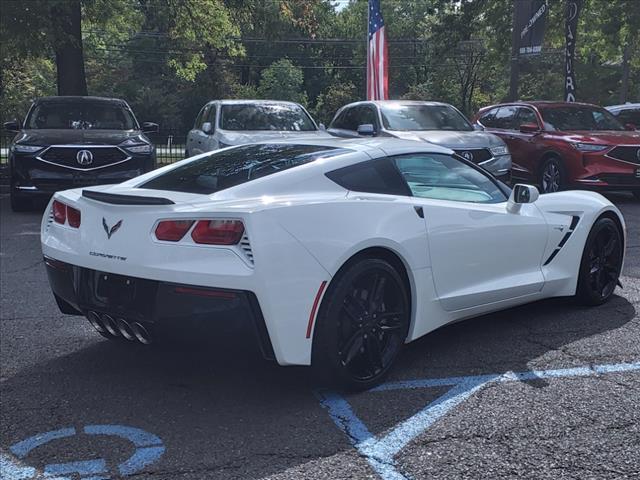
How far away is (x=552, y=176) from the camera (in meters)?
12.0

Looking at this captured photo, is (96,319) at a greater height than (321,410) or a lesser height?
greater

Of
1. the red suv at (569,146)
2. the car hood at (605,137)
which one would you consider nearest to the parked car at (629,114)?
the red suv at (569,146)

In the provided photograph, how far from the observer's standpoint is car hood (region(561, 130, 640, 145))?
1152 centimetres

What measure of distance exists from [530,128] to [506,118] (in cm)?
121

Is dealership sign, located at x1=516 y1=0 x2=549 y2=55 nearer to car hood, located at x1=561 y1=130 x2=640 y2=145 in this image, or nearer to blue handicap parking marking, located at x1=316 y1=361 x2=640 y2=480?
car hood, located at x1=561 y1=130 x2=640 y2=145

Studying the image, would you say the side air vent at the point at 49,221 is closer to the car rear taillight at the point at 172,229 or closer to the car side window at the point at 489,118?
the car rear taillight at the point at 172,229

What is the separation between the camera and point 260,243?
3.45m

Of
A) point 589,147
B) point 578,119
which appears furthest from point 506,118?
point 589,147

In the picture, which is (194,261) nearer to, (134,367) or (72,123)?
(134,367)

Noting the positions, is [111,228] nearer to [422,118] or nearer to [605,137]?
[422,118]

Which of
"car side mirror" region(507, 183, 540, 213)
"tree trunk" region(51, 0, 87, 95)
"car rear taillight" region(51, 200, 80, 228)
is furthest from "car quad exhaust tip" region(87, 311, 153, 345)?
"tree trunk" region(51, 0, 87, 95)

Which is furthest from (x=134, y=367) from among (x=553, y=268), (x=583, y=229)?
(x=583, y=229)

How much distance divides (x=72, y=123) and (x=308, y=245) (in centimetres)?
932

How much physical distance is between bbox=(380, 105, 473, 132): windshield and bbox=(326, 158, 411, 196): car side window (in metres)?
A: 7.20
